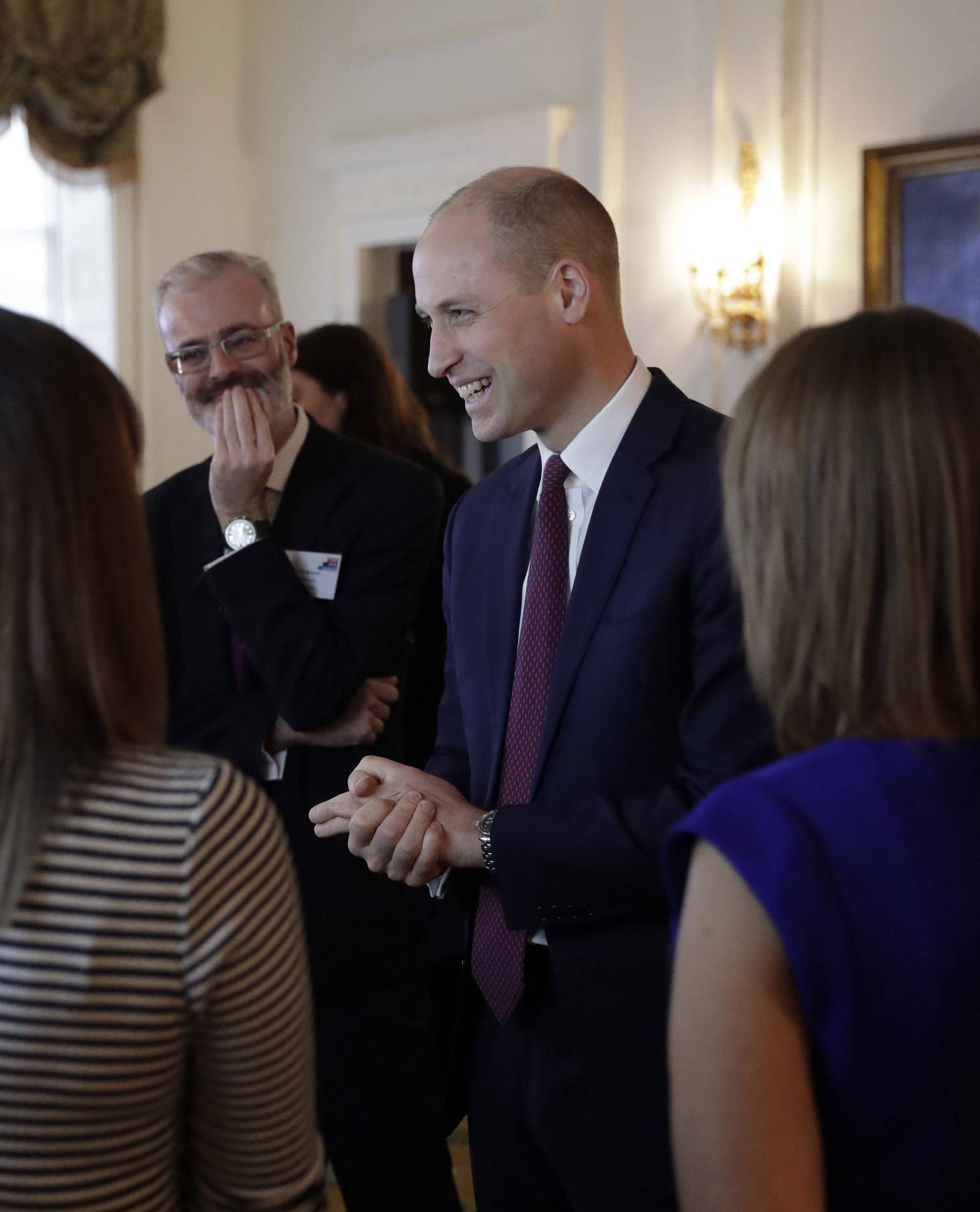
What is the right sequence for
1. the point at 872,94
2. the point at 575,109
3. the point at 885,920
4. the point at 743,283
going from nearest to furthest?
the point at 885,920, the point at 872,94, the point at 743,283, the point at 575,109

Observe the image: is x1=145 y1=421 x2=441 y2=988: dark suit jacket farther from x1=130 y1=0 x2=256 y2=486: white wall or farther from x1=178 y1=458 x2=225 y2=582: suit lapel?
x1=130 y1=0 x2=256 y2=486: white wall

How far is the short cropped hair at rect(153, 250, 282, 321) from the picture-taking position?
8.19 feet

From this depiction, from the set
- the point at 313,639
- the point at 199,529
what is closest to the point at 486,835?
the point at 313,639

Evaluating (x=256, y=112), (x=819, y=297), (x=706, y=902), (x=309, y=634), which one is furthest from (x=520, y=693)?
(x=256, y=112)

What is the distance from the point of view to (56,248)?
5383 mm

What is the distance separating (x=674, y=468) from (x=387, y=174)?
422 centimetres

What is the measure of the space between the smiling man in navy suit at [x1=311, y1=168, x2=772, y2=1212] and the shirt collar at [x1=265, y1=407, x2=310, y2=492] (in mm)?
615

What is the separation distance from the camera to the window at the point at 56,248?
528 centimetres

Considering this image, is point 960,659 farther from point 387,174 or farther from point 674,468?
point 387,174

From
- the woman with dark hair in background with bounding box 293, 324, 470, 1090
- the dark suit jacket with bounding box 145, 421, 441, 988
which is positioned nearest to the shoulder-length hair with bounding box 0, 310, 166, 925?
the dark suit jacket with bounding box 145, 421, 441, 988

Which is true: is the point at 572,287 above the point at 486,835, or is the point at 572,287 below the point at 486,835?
above

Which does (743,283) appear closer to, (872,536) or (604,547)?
(604,547)

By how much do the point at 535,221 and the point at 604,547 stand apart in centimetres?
53

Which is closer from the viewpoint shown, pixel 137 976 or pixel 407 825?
pixel 137 976
